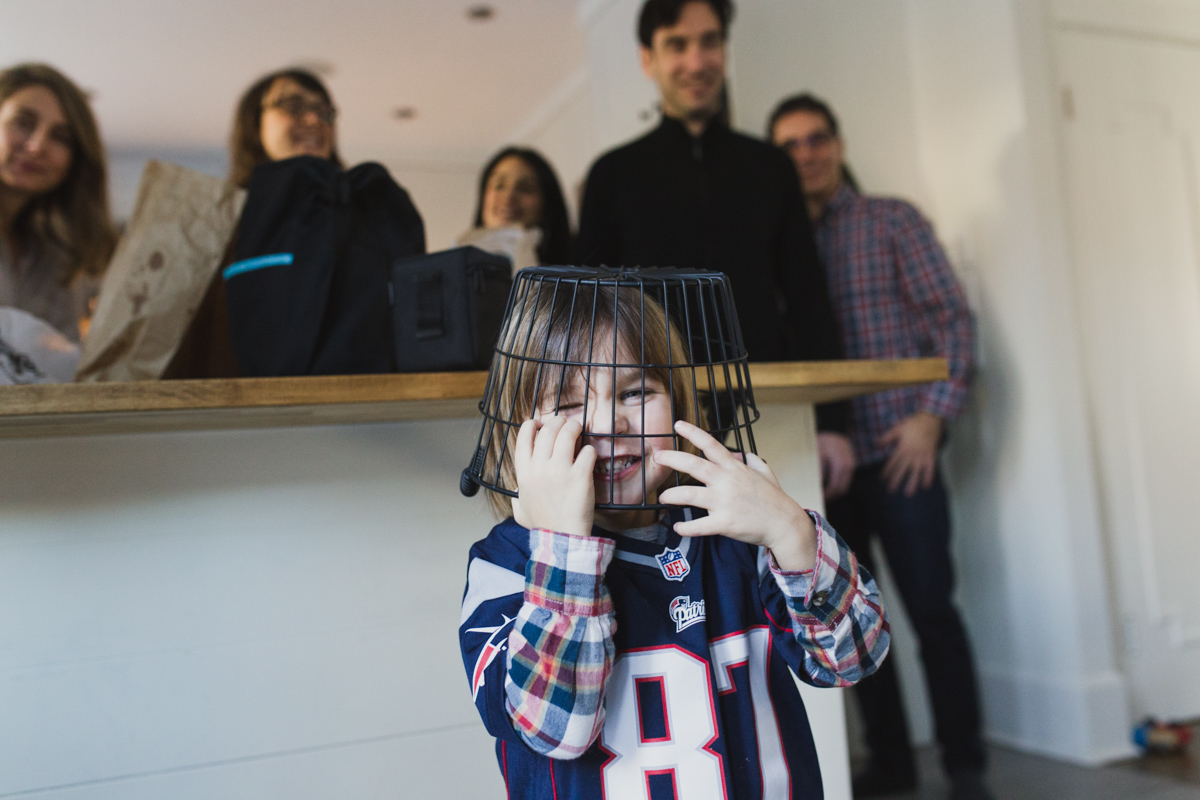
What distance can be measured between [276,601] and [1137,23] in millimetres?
2860

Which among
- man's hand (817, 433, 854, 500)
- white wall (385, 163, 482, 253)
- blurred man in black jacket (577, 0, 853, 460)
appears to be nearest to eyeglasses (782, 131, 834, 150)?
blurred man in black jacket (577, 0, 853, 460)

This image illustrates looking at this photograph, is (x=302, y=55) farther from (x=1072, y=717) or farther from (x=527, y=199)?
(x=1072, y=717)

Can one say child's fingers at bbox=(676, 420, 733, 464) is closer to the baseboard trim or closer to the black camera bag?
the black camera bag

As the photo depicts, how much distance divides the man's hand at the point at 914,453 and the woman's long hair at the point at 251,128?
1.48 meters

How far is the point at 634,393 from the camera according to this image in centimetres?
78

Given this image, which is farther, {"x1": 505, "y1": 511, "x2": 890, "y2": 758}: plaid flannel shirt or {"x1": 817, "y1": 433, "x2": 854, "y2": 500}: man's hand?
{"x1": 817, "y1": 433, "x2": 854, "y2": 500}: man's hand

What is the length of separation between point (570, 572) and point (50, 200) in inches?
68.5

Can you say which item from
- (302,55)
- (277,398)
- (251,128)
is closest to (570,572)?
(277,398)

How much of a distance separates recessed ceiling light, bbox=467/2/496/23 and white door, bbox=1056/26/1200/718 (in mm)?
2280

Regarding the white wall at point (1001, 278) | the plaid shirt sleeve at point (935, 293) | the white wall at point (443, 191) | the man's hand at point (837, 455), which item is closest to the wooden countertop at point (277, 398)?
the man's hand at point (837, 455)

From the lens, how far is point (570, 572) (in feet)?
2.29

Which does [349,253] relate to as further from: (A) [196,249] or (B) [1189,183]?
(B) [1189,183]

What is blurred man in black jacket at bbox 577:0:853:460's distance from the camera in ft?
6.00

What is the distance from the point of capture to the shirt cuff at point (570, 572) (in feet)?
2.28
